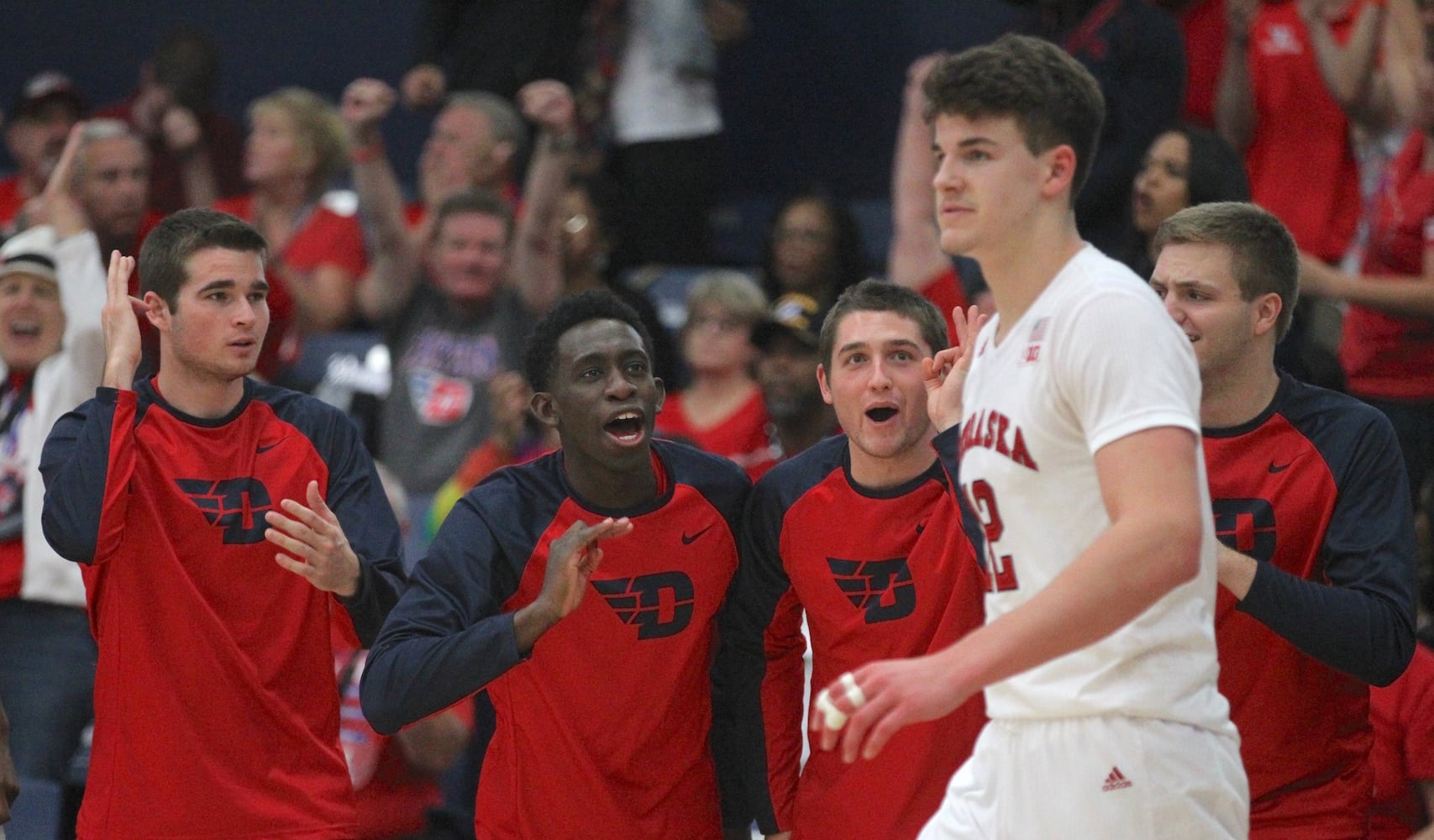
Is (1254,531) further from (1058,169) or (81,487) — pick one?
(81,487)

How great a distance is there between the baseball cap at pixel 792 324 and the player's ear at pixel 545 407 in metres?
2.37

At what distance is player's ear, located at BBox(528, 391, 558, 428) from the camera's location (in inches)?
176

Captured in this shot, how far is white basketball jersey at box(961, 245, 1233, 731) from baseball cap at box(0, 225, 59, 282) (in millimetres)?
3703

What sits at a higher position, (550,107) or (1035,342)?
(550,107)

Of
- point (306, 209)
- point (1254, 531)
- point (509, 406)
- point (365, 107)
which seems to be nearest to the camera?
point (1254, 531)

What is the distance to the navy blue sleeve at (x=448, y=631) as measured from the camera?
388 cm

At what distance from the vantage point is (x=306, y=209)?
8.41 metres

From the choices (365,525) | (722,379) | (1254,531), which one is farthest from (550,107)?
(1254,531)

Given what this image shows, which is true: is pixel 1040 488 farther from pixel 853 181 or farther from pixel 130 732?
pixel 853 181

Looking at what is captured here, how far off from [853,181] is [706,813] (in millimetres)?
6118

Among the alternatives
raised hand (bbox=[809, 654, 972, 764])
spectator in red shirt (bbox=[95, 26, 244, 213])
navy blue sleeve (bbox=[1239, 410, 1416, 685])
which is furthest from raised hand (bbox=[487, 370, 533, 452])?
raised hand (bbox=[809, 654, 972, 764])

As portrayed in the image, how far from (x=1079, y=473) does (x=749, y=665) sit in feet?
5.42

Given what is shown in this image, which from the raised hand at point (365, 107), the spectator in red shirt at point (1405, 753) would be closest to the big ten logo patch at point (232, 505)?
the spectator in red shirt at point (1405, 753)

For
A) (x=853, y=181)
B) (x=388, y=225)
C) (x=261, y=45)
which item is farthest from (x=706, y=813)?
(x=261, y=45)
